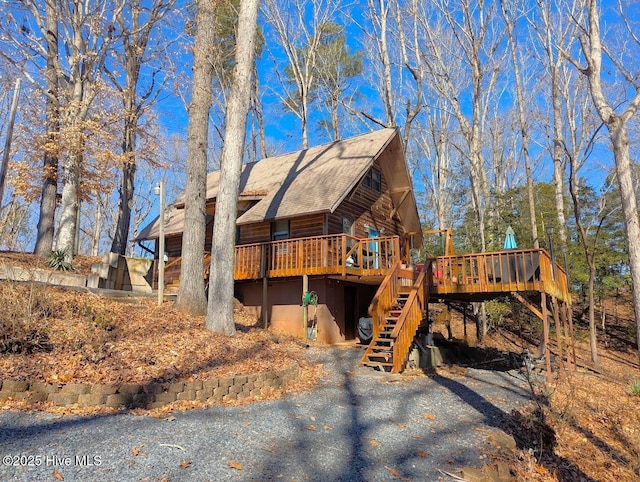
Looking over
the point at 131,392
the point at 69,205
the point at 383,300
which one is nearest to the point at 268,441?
the point at 131,392

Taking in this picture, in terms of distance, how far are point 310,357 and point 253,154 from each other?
23.8 meters

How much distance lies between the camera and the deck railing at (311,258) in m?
13.2

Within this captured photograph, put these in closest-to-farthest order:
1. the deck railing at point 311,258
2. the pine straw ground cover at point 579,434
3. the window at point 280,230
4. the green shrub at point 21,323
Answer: the pine straw ground cover at point 579,434 < the green shrub at point 21,323 < the deck railing at point 311,258 < the window at point 280,230

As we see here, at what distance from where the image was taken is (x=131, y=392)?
18.5 feet

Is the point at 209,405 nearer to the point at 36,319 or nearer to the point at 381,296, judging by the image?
the point at 36,319

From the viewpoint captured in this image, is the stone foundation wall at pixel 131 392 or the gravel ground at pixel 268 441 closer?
the gravel ground at pixel 268 441

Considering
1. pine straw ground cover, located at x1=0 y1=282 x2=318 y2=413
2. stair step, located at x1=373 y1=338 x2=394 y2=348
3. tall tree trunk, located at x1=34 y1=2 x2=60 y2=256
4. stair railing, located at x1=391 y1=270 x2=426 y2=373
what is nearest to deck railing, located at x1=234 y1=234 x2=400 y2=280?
stair railing, located at x1=391 y1=270 x2=426 y2=373

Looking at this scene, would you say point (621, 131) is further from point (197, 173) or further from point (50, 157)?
point (50, 157)

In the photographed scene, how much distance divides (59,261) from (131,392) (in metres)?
9.85

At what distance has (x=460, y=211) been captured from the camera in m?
30.4

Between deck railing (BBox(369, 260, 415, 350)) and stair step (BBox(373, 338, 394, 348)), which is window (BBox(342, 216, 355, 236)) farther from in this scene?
stair step (BBox(373, 338, 394, 348))

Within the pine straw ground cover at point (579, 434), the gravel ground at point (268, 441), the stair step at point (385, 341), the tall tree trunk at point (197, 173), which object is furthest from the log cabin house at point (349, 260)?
the tall tree trunk at point (197, 173)

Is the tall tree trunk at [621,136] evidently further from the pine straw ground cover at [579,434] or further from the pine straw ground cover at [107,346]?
the pine straw ground cover at [107,346]

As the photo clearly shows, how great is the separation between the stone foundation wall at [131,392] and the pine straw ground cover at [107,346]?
0.44 feet
